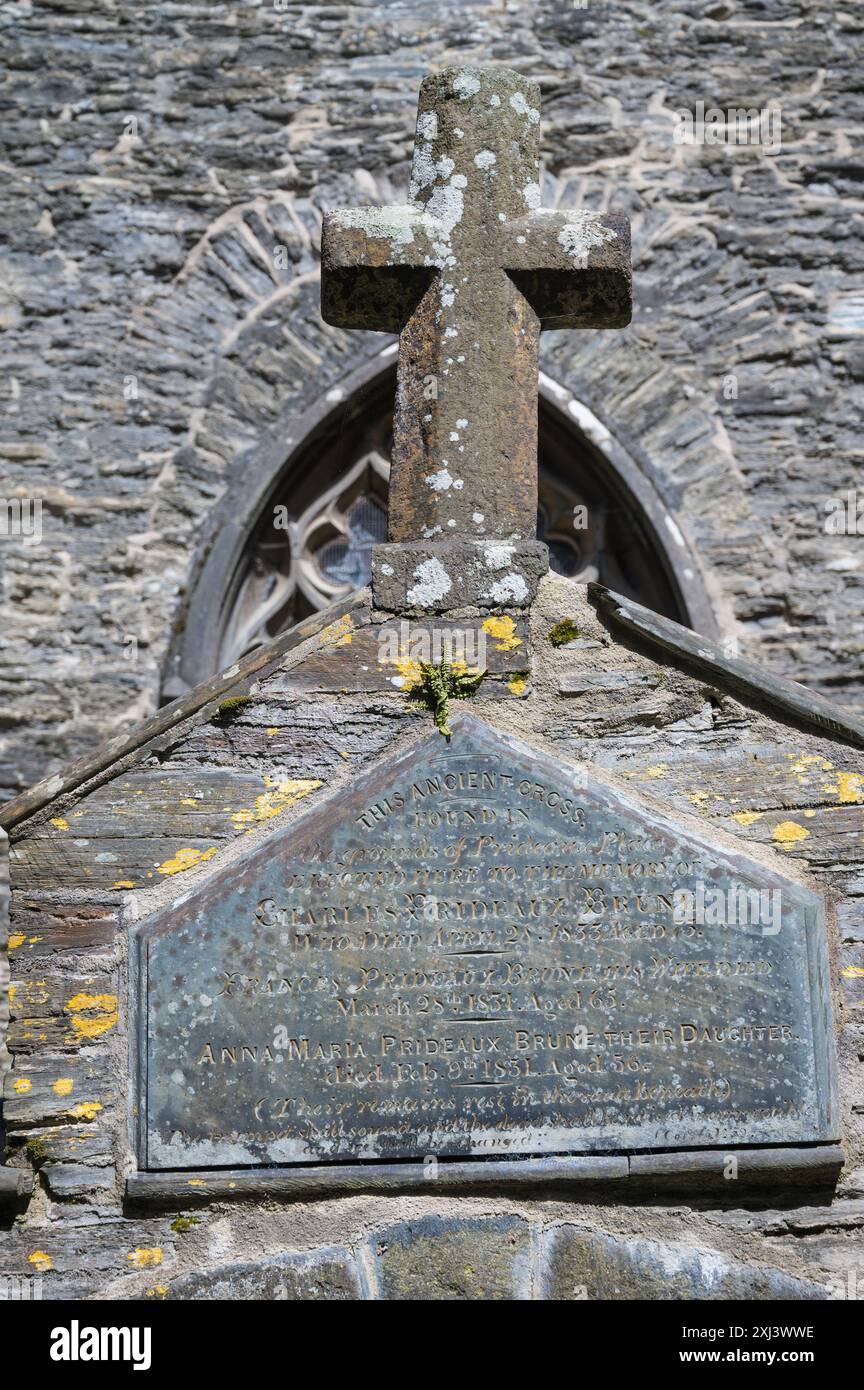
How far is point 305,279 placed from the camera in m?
6.01

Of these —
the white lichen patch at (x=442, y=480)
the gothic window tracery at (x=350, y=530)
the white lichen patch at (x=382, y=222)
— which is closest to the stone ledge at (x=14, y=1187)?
the white lichen patch at (x=442, y=480)

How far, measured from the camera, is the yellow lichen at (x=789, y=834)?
3.06m

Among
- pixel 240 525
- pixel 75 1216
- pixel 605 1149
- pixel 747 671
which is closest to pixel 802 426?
pixel 240 525

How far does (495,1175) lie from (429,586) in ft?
4.20

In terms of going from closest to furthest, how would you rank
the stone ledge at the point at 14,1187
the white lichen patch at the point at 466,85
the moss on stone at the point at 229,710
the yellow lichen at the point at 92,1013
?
1. the stone ledge at the point at 14,1187
2. the yellow lichen at the point at 92,1013
3. the moss on stone at the point at 229,710
4. the white lichen patch at the point at 466,85

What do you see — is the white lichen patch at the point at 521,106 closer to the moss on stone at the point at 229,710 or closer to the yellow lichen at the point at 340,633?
the yellow lichen at the point at 340,633

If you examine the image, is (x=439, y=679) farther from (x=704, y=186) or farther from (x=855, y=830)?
(x=704, y=186)

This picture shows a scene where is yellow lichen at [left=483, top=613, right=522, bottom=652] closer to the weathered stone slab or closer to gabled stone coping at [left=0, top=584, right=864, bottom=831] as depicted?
gabled stone coping at [left=0, top=584, right=864, bottom=831]

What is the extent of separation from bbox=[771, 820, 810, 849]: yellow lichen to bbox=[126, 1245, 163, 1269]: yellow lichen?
158cm

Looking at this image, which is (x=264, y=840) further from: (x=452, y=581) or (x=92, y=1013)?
(x=452, y=581)

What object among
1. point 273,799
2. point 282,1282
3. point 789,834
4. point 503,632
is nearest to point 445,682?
point 503,632

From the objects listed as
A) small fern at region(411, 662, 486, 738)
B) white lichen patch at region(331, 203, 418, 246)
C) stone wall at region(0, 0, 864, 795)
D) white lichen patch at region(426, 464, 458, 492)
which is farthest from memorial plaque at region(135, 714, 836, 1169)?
stone wall at region(0, 0, 864, 795)

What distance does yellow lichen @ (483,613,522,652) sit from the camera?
10.4 feet

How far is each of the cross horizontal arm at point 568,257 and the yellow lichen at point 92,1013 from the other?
74.7 inches
